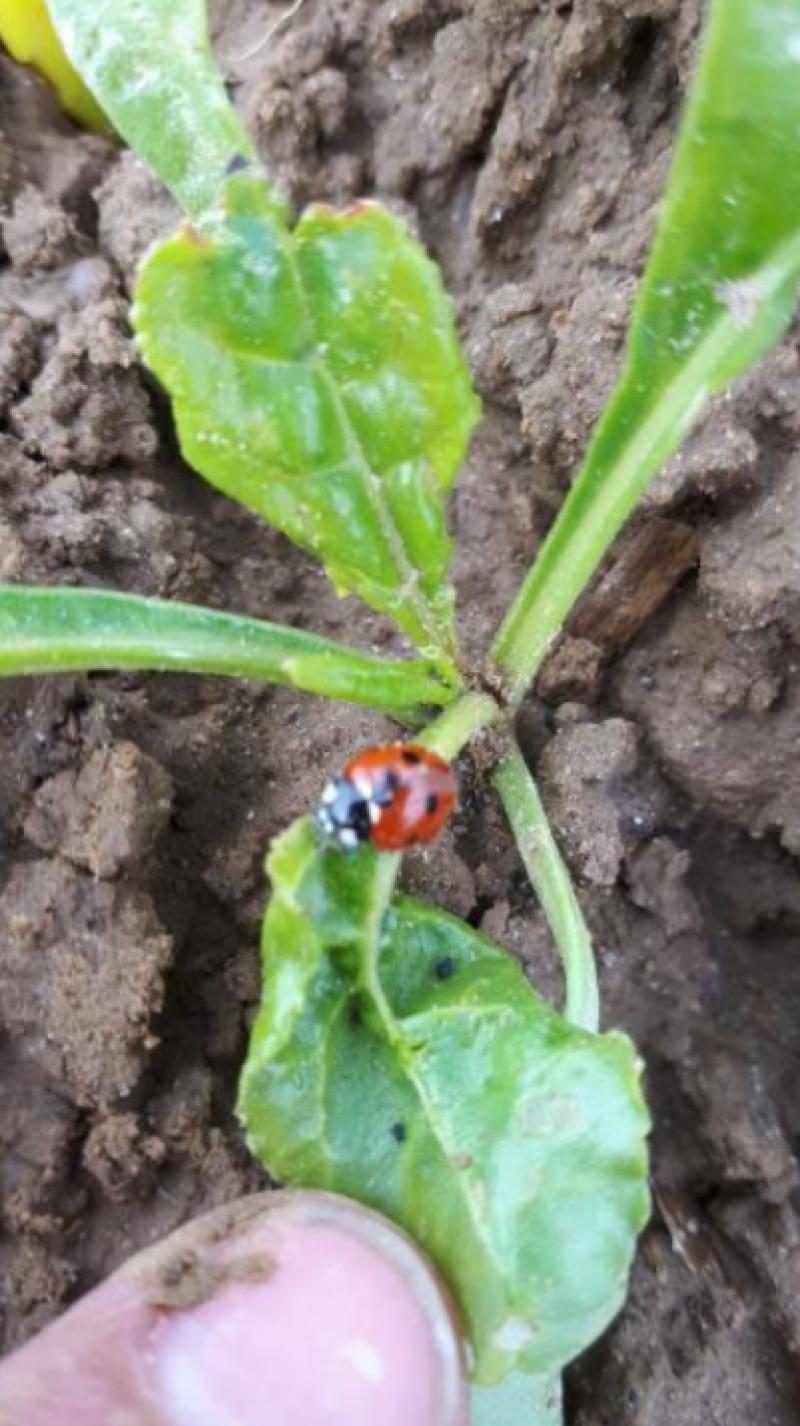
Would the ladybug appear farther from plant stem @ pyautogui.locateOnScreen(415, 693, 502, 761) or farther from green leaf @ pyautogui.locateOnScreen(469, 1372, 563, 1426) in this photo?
green leaf @ pyautogui.locateOnScreen(469, 1372, 563, 1426)

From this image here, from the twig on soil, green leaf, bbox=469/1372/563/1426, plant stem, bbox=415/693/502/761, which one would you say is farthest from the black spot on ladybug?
the twig on soil

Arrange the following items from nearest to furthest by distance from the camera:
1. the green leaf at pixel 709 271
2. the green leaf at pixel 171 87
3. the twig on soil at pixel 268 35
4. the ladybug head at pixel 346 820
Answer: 1. the green leaf at pixel 709 271
2. the ladybug head at pixel 346 820
3. the green leaf at pixel 171 87
4. the twig on soil at pixel 268 35

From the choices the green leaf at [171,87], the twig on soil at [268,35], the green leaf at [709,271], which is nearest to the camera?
the green leaf at [709,271]

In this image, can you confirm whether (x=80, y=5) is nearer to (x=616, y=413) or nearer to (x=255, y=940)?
(x=616, y=413)

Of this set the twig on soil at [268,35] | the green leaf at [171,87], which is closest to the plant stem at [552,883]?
the green leaf at [171,87]

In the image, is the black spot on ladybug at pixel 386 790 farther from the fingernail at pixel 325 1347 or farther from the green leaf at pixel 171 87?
the green leaf at pixel 171 87

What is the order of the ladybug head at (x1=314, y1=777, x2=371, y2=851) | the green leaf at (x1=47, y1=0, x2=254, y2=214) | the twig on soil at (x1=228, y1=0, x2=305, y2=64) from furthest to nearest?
the twig on soil at (x1=228, y1=0, x2=305, y2=64) < the green leaf at (x1=47, y1=0, x2=254, y2=214) < the ladybug head at (x1=314, y1=777, x2=371, y2=851)
